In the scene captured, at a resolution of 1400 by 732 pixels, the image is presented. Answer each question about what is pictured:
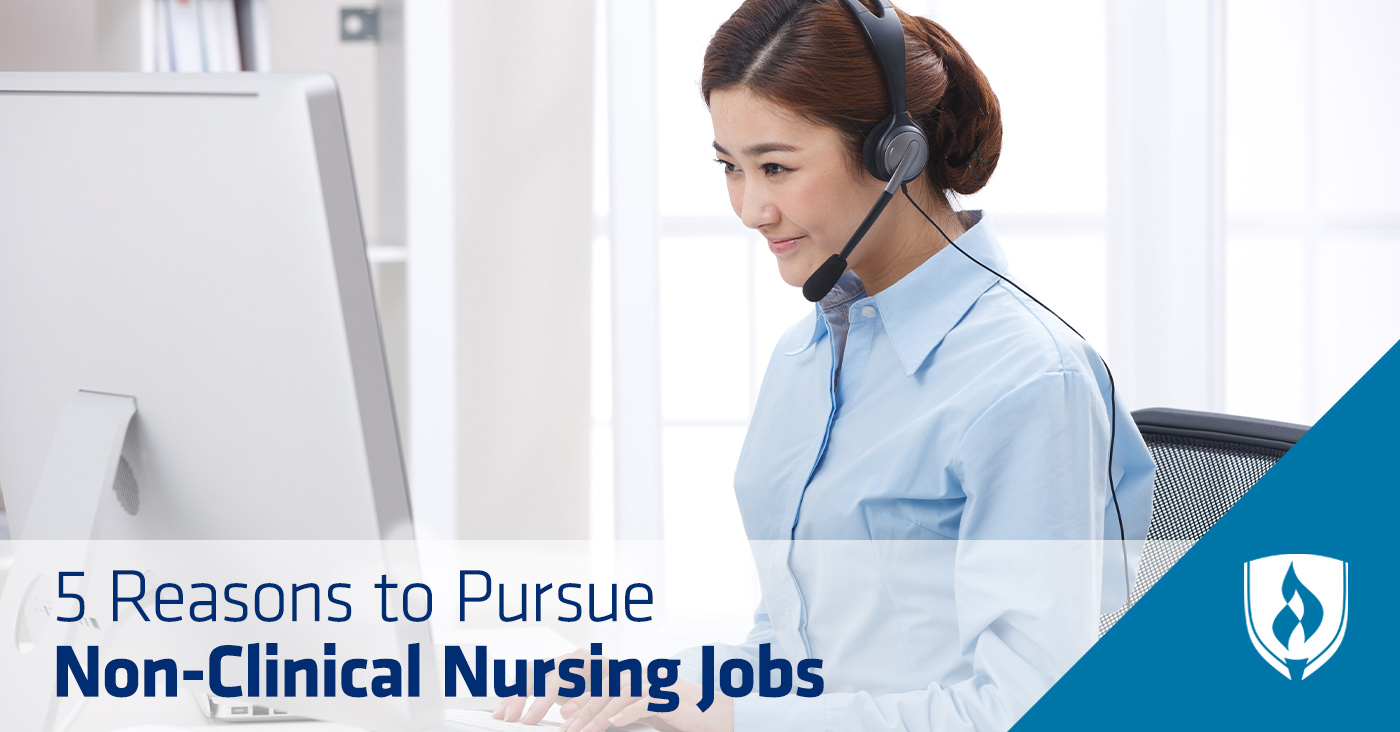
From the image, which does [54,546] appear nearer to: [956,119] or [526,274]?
[956,119]

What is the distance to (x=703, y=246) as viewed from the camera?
2420 mm

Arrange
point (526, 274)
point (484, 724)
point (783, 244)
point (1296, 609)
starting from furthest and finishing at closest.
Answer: point (526, 274) → point (1296, 609) → point (783, 244) → point (484, 724)

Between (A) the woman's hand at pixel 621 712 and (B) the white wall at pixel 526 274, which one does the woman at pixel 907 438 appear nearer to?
(A) the woman's hand at pixel 621 712

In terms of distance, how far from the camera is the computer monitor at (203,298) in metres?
0.57

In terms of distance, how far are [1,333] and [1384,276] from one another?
237cm

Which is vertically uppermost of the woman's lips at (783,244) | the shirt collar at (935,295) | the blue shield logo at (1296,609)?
the woman's lips at (783,244)

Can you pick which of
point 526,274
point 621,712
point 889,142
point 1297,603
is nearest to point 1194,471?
point 1297,603

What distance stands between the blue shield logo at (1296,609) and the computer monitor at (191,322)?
3.00ft

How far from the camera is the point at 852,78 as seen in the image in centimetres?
97

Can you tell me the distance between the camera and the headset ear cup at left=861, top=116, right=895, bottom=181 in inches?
38.3

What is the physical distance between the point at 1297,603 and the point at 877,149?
686mm

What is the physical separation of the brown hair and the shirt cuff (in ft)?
1.58

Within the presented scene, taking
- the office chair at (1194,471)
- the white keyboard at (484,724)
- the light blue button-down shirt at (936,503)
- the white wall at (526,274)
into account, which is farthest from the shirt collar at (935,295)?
the white wall at (526,274)

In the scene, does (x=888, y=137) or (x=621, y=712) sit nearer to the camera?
(x=621, y=712)
